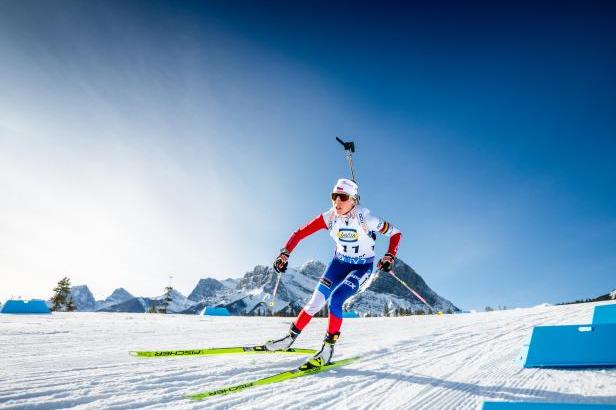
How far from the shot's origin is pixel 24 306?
1032 cm

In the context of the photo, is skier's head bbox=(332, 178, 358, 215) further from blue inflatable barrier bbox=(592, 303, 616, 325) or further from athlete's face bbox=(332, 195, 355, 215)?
blue inflatable barrier bbox=(592, 303, 616, 325)

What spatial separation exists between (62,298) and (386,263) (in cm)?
6101

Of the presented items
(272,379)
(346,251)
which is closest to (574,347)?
(346,251)

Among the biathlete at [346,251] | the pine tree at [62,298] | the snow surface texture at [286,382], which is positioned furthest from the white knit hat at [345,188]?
the pine tree at [62,298]

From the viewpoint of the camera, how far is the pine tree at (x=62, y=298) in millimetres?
50062

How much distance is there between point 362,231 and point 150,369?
3219mm

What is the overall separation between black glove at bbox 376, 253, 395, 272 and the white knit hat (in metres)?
1.04

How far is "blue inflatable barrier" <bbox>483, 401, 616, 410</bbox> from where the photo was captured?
4.95 ft

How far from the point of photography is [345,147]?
416 inches

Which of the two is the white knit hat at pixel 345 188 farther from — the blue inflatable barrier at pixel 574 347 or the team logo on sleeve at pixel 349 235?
the blue inflatable barrier at pixel 574 347

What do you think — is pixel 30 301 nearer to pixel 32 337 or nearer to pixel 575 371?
pixel 32 337

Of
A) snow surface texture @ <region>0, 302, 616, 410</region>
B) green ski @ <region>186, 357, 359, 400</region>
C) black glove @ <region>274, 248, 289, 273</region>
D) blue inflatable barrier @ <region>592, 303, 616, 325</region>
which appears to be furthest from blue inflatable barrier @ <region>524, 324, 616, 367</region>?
black glove @ <region>274, 248, 289, 273</region>

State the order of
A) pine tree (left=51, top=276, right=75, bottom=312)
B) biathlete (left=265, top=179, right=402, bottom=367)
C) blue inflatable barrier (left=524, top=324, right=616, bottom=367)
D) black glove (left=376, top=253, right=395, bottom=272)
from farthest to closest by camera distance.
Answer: pine tree (left=51, top=276, right=75, bottom=312)
black glove (left=376, top=253, right=395, bottom=272)
biathlete (left=265, top=179, right=402, bottom=367)
blue inflatable barrier (left=524, top=324, right=616, bottom=367)

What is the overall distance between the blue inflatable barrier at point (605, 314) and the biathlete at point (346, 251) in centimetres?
290
